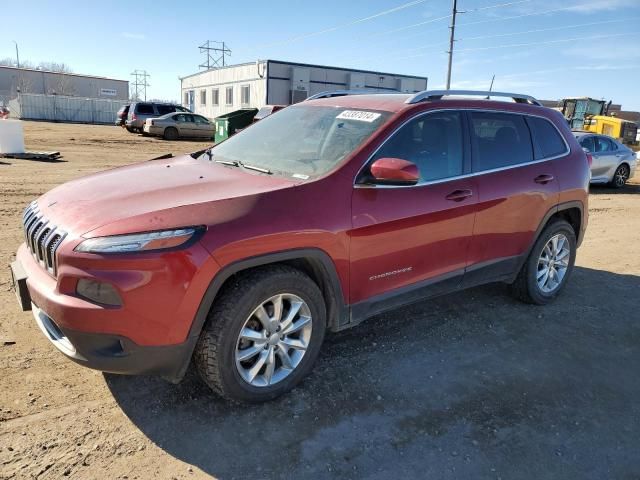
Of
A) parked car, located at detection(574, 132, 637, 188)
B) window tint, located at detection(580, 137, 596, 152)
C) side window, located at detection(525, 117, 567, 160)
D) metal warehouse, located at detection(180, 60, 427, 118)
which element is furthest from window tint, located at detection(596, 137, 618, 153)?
metal warehouse, located at detection(180, 60, 427, 118)

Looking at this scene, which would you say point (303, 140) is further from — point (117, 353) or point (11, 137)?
point (11, 137)

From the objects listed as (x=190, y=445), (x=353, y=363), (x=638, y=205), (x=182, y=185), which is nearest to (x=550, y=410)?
(x=353, y=363)

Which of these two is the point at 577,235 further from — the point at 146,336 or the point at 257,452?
the point at 146,336

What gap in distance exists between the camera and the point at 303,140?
375 centimetres

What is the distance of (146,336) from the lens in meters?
2.54

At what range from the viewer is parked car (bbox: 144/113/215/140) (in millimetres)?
24922

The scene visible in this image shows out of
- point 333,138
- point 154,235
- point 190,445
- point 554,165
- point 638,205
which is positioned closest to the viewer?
point 154,235

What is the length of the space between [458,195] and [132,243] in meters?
2.37

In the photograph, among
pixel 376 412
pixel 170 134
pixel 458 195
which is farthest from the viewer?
pixel 170 134

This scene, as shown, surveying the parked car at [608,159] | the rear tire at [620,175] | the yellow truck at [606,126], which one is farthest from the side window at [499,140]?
the yellow truck at [606,126]

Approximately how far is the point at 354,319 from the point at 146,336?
1382mm

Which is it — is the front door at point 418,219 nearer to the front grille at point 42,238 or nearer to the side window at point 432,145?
the side window at point 432,145

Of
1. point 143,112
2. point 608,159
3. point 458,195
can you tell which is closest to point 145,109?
point 143,112

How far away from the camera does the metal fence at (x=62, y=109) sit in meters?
43.8
